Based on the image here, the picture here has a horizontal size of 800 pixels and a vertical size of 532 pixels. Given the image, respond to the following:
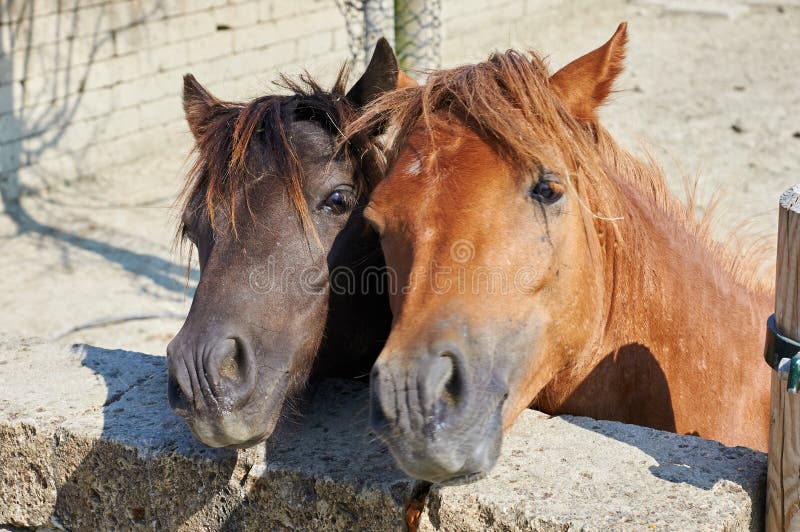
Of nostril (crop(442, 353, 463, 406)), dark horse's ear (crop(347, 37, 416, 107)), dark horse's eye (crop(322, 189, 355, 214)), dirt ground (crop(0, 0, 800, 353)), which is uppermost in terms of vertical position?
dark horse's ear (crop(347, 37, 416, 107))

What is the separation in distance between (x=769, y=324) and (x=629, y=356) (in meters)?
0.52

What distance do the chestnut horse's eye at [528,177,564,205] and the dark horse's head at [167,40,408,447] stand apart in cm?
63

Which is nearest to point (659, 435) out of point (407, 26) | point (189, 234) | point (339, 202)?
point (339, 202)

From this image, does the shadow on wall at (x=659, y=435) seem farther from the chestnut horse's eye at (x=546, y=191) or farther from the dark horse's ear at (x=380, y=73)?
the dark horse's ear at (x=380, y=73)

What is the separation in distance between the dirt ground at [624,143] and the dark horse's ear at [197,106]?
3.37 ft

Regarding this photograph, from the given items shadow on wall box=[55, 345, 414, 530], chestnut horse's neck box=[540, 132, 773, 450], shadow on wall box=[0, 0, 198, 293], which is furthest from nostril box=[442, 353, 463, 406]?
shadow on wall box=[0, 0, 198, 293]

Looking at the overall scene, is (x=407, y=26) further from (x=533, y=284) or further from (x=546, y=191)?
(x=533, y=284)

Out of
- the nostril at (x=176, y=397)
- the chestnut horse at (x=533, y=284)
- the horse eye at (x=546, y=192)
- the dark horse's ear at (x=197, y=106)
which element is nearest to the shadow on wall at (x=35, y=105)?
the dark horse's ear at (x=197, y=106)

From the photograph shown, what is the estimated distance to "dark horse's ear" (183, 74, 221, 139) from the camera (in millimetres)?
2955

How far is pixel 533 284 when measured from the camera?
2.15 meters

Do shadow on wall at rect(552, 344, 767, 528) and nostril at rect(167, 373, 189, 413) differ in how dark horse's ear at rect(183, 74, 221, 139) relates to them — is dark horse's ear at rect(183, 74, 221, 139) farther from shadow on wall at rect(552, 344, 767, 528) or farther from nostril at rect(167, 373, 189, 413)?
shadow on wall at rect(552, 344, 767, 528)

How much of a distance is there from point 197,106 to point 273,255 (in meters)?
0.85

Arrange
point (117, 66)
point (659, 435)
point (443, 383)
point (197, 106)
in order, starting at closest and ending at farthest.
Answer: point (443, 383)
point (659, 435)
point (197, 106)
point (117, 66)

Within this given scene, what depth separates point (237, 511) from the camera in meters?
2.46
